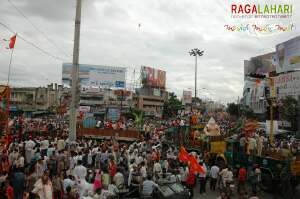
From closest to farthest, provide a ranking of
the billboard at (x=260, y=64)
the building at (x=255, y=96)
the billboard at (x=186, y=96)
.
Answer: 1. the building at (x=255, y=96)
2. the billboard at (x=260, y=64)
3. the billboard at (x=186, y=96)

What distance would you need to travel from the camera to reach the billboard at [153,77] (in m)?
96.7

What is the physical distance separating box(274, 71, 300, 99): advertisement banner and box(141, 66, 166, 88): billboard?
137ft

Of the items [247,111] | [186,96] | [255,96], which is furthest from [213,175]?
[186,96]

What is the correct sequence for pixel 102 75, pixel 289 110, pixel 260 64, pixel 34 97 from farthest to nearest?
1. pixel 34 97
2. pixel 260 64
3. pixel 102 75
4. pixel 289 110

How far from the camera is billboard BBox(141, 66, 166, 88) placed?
96.7 meters

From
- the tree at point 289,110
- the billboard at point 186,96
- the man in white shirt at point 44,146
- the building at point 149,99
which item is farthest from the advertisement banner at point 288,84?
the billboard at point 186,96

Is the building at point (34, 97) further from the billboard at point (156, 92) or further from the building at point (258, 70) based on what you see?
the building at point (258, 70)

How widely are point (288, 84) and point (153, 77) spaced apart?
47767 millimetres

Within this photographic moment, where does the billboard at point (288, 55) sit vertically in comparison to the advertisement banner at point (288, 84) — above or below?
above

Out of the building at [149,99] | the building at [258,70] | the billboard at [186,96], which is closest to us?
the building at [258,70]

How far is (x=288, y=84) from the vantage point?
186 feet

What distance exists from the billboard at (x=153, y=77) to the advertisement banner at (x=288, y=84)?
41715 millimetres

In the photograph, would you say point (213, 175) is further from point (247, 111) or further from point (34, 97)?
point (34, 97)

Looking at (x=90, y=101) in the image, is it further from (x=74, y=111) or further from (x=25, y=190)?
(x=25, y=190)
